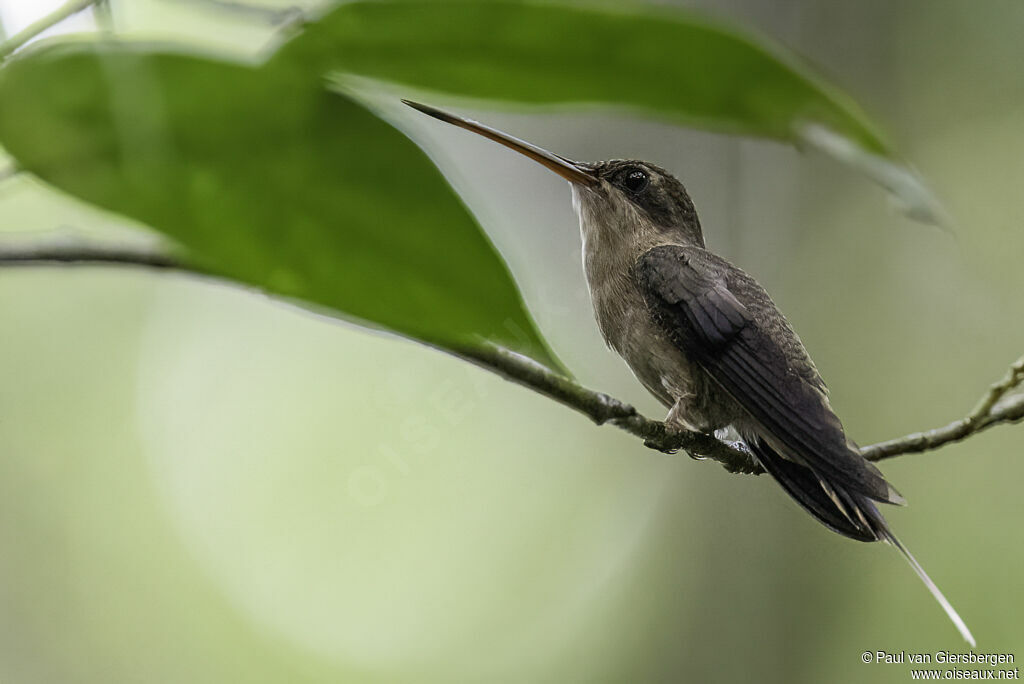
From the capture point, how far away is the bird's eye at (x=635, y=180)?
69 centimetres

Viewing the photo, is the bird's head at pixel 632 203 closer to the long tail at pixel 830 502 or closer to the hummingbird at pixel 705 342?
the hummingbird at pixel 705 342

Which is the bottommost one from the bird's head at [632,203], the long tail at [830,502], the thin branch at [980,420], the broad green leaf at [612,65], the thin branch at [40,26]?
the long tail at [830,502]

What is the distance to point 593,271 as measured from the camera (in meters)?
0.63

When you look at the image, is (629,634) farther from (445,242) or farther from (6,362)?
(445,242)

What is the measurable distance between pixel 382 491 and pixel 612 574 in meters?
0.64

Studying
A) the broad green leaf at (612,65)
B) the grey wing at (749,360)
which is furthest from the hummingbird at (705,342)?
the broad green leaf at (612,65)

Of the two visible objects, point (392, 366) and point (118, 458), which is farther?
point (118, 458)

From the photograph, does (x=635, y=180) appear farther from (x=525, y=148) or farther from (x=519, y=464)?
(x=519, y=464)

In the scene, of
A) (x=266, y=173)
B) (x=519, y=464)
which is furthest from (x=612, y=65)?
(x=519, y=464)

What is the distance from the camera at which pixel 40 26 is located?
27 cm

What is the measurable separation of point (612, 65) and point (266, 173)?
0.11 meters

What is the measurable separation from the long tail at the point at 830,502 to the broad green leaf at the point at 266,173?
297mm

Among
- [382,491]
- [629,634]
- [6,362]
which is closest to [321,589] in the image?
[382,491]

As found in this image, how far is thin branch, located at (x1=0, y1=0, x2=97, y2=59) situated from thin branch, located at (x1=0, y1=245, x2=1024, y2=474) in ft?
0.21
